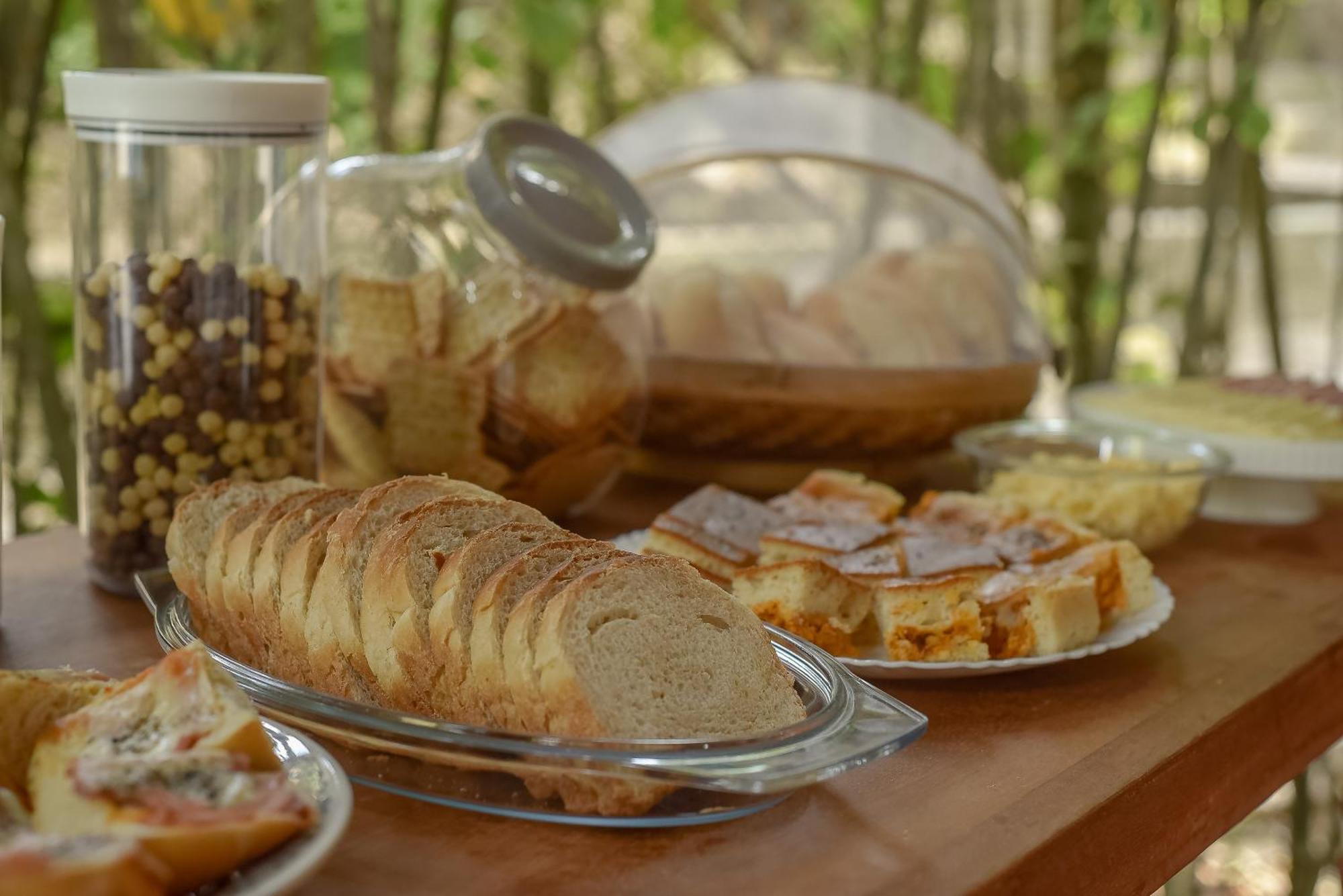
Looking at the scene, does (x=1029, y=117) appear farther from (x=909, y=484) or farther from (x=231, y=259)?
(x=231, y=259)

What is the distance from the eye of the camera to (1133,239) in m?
2.28

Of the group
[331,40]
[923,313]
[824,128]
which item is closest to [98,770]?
[923,313]

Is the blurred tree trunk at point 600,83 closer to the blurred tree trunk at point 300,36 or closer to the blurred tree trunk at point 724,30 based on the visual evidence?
the blurred tree trunk at point 724,30

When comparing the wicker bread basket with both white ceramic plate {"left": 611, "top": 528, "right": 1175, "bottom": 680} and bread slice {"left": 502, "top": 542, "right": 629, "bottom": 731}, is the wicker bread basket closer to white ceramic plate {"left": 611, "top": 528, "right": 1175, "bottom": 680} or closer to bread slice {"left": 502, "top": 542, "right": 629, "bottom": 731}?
white ceramic plate {"left": 611, "top": 528, "right": 1175, "bottom": 680}

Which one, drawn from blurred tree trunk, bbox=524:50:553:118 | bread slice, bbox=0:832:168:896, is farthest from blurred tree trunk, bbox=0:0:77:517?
bread slice, bbox=0:832:168:896

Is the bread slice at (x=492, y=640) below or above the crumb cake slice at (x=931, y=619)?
above

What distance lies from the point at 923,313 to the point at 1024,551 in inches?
20.9

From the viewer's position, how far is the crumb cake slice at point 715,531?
1.07 metres

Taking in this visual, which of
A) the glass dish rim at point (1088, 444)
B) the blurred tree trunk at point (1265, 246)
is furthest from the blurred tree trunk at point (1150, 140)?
the glass dish rim at point (1088, 444)

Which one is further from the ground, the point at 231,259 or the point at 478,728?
the point at 231,259

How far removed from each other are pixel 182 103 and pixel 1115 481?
858mm

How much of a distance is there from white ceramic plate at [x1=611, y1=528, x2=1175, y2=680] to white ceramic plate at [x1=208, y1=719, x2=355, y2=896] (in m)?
0.39

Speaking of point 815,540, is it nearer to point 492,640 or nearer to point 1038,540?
point 1038,540

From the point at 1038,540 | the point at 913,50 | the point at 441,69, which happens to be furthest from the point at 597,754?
the point at 913,50
